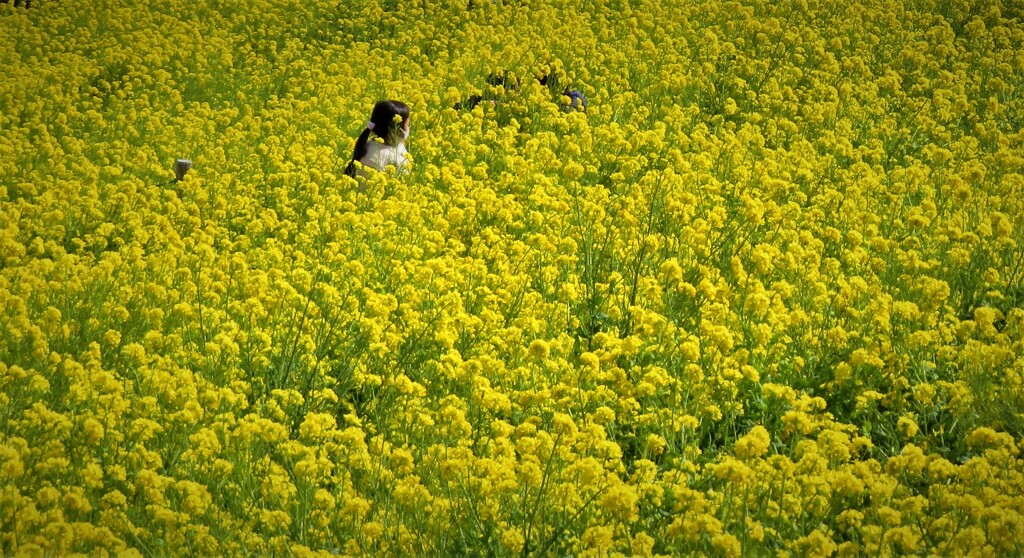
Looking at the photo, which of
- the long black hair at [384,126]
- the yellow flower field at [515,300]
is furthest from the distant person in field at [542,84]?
the long black hair at [384,126]

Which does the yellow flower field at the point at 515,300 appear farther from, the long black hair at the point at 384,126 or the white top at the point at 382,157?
the long black hair at the point at 384,126

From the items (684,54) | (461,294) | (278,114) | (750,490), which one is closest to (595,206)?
(461,294)

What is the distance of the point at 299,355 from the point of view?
18.4 feet

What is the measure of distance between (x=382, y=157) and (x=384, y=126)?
257 mm

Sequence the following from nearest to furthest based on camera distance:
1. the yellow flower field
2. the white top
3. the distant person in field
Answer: the yellow flower field < the white top < the distant person in field

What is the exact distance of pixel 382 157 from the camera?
8.34 metres

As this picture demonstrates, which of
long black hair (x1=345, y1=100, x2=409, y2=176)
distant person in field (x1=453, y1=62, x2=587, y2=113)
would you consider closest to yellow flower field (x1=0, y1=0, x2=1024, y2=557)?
distant person in field (x1=453, y1=62, x2=587, y2=113)

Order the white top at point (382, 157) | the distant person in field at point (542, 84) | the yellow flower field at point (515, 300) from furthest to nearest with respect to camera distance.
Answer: the distant person in field at point (542, 84) → the white top at point (382, 157) → the yellow flower field at point (515, 300)

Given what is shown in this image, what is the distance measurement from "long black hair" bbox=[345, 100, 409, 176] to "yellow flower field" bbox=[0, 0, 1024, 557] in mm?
336

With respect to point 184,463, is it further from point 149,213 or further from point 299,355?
point 149,213

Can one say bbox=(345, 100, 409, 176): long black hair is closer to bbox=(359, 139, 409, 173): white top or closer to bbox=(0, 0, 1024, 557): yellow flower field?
bbox=(359, 139, 409, 173): white top

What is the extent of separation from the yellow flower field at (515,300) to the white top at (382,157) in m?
0.14

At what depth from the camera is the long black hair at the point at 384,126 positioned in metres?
8.33

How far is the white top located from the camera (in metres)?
8.31
